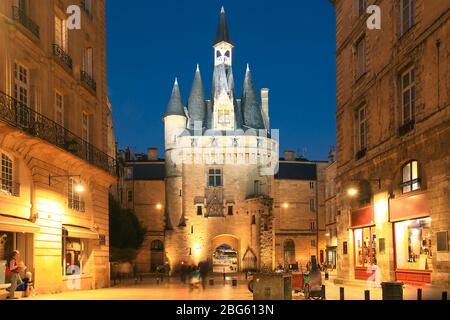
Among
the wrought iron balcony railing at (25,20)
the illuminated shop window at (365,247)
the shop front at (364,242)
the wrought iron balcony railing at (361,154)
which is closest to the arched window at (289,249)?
the shop front at (364,242)

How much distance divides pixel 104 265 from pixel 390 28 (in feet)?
50.1

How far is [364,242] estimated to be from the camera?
25.5 meters

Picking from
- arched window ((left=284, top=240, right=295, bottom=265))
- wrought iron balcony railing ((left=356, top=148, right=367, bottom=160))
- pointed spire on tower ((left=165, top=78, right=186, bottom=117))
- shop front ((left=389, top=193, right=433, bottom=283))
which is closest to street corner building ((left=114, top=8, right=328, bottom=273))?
pointed spire on tower ((left=165, top=78, right=186, bottom=117))

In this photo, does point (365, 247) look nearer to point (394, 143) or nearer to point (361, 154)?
point (361, 154)

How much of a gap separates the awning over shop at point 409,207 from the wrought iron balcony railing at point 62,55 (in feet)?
42.6

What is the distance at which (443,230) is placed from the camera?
18.3 metres

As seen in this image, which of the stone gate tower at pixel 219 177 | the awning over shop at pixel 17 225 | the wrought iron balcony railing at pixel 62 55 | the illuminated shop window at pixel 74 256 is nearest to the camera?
the awning over shop at pixel 17 225

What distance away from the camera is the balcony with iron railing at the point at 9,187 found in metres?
17.7

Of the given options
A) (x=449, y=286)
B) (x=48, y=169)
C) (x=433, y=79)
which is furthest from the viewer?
(x=48, y=169)

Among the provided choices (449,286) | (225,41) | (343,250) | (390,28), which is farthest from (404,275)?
(225,41)

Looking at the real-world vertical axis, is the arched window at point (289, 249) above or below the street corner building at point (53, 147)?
below

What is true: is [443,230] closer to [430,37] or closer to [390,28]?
[430,37]

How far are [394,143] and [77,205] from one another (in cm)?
1208

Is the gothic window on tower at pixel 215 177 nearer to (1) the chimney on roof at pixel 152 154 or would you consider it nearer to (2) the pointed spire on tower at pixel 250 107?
(2) the pointed spire on tower at pixel 250 107
